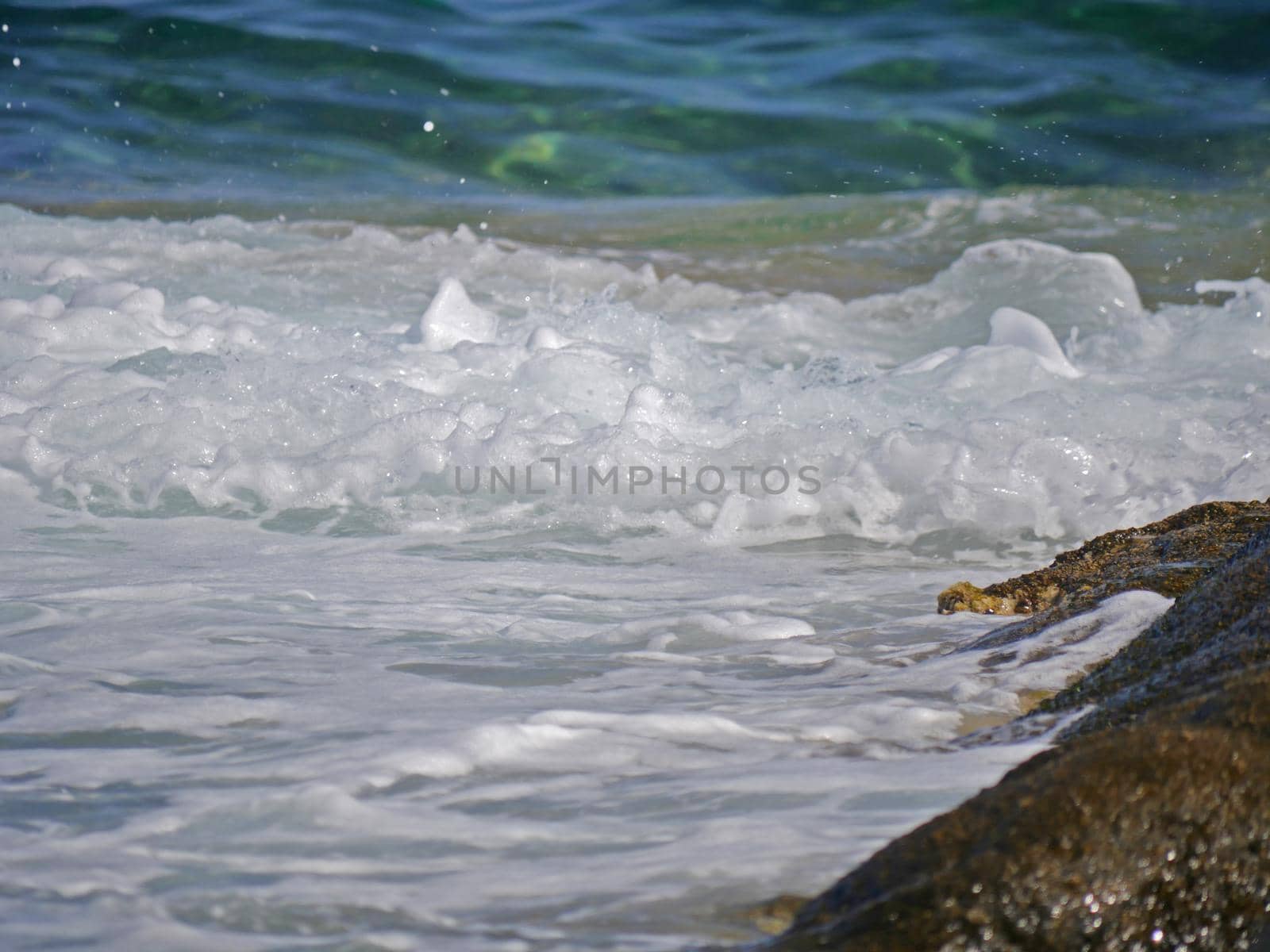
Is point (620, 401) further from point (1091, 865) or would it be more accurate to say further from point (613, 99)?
point (613, 99)

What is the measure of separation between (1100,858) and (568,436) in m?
3.25

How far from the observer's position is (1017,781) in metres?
1.46

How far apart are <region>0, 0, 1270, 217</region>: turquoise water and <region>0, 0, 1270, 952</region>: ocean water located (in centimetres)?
6

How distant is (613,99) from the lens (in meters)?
10.7

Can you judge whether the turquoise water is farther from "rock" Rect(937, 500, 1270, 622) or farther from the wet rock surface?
the wet rock surface

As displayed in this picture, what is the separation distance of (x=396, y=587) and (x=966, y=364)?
2.83 m

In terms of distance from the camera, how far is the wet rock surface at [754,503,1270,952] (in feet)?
4.31

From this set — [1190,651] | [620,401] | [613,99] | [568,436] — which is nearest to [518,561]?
[568,436]

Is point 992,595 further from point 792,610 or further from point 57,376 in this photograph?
point 57,376

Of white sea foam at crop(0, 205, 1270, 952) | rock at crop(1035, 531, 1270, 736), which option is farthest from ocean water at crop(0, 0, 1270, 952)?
rock at crop(1035, 531, 1270, 736)

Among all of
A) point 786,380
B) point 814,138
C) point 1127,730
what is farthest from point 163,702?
point 814,138

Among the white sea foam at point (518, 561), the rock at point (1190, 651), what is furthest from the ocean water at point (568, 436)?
the rock at point (1190, 651)

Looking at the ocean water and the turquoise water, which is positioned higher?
the turquoise water

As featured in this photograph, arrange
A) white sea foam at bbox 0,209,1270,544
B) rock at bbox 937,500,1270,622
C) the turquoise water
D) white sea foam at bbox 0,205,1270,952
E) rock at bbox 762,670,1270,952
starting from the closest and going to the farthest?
rock at bbox 762,670,1270,952
white sea foam at bbox 0,205,1270,952
rock at bbox 937,500,1270,622
white sea foam at bbox 0,209,1270,544
the turquoise water
